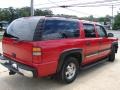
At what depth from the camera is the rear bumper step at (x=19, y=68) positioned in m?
4.32

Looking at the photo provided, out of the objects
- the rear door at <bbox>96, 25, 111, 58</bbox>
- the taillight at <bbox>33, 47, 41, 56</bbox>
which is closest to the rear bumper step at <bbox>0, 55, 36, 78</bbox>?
the taillight at <bbox>33, 47, 41, 56</bbox>

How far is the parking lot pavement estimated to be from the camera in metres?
5.07

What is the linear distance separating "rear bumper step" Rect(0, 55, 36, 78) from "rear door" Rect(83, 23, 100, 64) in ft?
6.55

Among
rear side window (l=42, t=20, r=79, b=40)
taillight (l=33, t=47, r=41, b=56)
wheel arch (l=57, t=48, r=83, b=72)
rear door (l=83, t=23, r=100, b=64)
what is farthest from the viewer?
rear door (l=83, t=23, r=100, b=64)

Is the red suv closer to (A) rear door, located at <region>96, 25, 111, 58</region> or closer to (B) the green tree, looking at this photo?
(A) rear door, located at <region>96, 25, 111, 58</region>

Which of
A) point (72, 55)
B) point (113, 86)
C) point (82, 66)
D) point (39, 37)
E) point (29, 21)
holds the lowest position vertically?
point (113, 86)

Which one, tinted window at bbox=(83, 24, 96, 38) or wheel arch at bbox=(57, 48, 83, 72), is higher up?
tinted window at bbox=(83, 24, 96, 38)

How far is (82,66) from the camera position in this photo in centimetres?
589

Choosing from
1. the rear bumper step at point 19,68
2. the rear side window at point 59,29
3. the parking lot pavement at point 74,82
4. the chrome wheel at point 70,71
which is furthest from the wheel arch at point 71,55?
the rear bumper step at point 19,68

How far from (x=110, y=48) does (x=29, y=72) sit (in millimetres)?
4290

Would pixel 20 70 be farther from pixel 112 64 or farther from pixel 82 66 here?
pixel 112 64

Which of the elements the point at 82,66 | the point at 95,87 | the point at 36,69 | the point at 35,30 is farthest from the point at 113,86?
the point at 35,30

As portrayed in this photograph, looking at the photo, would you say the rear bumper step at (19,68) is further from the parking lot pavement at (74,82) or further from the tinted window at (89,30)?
the tinted window at (89,30)

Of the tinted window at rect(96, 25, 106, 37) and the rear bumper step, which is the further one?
the tinted window at rect(96, 25, 106, 37)
